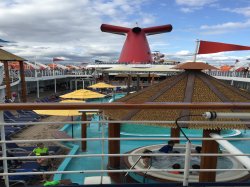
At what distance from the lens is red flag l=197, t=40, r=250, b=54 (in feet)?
18.0

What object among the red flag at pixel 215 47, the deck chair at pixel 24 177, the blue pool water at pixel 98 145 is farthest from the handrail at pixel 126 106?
the deck chair at pixel 24 177

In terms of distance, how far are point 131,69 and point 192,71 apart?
49.1 ft

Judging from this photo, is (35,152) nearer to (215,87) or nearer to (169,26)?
(215,87)

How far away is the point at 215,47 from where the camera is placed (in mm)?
5805

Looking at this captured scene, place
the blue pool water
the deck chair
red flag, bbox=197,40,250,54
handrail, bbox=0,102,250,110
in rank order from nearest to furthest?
handrail, bbox=0,102,250,110, red flag, bbox=197,40,250,54, the deck chair, the blue pool water

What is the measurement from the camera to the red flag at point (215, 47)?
18.0ft

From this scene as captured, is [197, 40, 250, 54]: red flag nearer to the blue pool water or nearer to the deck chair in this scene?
the blue pool water

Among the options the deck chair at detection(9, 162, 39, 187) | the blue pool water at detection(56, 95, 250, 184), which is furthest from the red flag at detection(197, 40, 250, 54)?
the deck chair at detection(9, 162, 39, 187)

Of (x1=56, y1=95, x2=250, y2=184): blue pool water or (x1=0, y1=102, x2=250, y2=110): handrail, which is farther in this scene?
(x1=56, y1=95, x2=250, y2=184): blue pool water

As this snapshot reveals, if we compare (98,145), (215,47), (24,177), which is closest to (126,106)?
(215,47)

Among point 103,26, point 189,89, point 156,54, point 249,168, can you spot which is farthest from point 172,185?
point 156,54

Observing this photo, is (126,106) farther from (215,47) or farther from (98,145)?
(98,145)

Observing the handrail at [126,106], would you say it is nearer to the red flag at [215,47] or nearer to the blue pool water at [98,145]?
the blue pool water at [98,145]

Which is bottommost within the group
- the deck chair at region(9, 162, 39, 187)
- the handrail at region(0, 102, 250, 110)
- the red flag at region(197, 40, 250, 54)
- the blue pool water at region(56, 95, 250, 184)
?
the blue pool water at region(56, 95, 250, 184)
